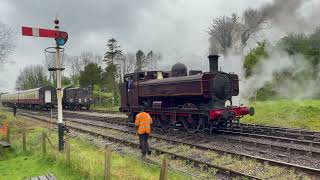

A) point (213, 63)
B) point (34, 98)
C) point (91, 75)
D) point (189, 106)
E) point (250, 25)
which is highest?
point (250, 25)

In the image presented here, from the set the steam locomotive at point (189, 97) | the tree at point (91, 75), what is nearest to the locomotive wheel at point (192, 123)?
the steam locomotive at point (189, 97)

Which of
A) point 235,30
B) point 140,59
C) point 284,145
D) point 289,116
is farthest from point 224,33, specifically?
point 140,59

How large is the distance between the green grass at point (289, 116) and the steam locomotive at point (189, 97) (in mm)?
3768

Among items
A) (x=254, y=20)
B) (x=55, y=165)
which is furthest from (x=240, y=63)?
(x=55, y=165)

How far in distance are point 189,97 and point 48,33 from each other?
6.89 m

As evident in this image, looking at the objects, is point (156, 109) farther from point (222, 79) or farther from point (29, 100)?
point (29, 100)

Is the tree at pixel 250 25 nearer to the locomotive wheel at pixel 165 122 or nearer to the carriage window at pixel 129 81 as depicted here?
the carriage window at pixel 129 81

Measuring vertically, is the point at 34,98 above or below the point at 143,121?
above

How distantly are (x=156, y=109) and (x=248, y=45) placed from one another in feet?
48.2

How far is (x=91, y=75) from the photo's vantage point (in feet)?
157

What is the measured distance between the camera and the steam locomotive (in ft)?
47.3

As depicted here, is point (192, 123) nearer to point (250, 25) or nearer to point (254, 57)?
point (254, 57)

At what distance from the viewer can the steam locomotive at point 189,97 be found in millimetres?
14422

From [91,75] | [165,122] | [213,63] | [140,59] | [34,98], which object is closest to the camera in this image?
[213,63]
